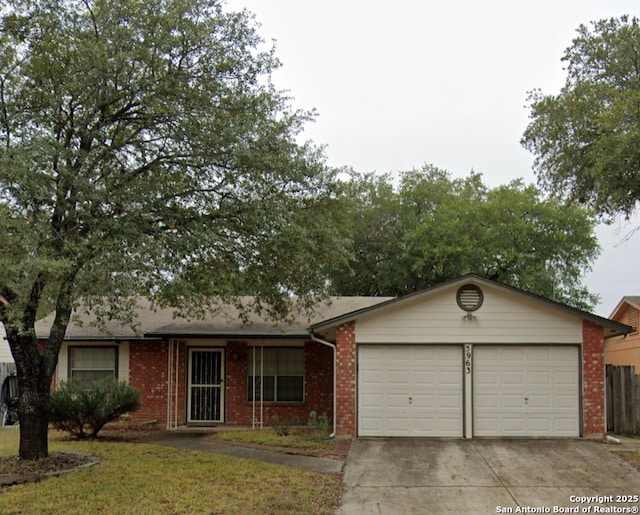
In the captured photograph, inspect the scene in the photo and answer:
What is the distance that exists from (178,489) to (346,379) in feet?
→ 19.6

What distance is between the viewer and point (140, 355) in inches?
743

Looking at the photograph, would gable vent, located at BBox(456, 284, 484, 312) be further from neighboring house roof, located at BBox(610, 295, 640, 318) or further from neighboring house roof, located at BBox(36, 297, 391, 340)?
neighboring house roof, located at BBox(610, 295, 640, 318)

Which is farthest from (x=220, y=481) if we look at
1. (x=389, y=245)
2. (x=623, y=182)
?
(x=389, y=245)

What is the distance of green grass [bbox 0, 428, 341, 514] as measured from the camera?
945 cm

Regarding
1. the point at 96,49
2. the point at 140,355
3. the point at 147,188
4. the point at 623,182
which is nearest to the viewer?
the point at 96,49

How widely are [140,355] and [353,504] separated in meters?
10.4

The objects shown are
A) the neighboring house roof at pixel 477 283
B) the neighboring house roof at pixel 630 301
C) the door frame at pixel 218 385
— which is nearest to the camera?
the neighboring house roof at pixel 477 283

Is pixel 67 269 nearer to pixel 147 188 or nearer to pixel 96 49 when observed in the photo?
pixel 147 188

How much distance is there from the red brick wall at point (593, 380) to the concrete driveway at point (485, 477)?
0.64 meters

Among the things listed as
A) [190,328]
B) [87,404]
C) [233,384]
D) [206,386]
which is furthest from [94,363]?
[87,404]

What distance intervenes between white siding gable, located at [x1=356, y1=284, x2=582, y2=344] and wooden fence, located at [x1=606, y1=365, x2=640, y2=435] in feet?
8.11

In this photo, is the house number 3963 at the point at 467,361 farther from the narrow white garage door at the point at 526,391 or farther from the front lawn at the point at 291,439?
the front lawn at the point at 291,439

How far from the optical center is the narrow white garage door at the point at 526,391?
15.5 meters

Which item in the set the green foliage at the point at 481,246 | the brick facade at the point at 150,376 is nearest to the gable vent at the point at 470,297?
the brick facade at the point at 150,376
